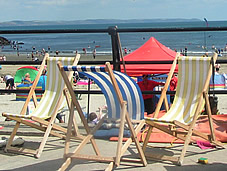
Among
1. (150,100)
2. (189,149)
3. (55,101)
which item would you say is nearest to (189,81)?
(189,149)

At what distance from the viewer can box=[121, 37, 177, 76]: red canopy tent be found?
34.5 ft

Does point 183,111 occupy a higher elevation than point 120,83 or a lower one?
lower

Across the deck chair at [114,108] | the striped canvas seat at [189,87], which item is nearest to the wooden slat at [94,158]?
the deck chair at [114,108]

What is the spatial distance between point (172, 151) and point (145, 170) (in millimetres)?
745

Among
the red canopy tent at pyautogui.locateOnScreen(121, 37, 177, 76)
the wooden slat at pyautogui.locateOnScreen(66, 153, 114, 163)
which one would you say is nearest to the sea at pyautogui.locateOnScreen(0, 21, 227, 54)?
the red canopy tent at pyautogui.locateOnScreen(121, 37, 177, 76)

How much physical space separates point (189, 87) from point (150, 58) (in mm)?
6460

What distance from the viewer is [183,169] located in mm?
4125

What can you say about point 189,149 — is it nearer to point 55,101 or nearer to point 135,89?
point 135,89

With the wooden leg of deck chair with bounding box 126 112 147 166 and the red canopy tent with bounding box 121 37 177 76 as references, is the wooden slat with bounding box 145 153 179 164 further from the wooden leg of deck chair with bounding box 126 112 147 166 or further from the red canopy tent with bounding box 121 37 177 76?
the red canopy tent with bounding box 121 37 177 76

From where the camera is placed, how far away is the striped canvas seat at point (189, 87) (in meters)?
4.88

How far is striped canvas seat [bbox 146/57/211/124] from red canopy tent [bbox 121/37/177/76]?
15.6ft

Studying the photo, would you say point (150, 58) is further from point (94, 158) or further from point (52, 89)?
point (94, 158)

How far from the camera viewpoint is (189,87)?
16.6 ft

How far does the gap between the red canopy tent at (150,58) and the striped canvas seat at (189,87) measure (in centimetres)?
476
